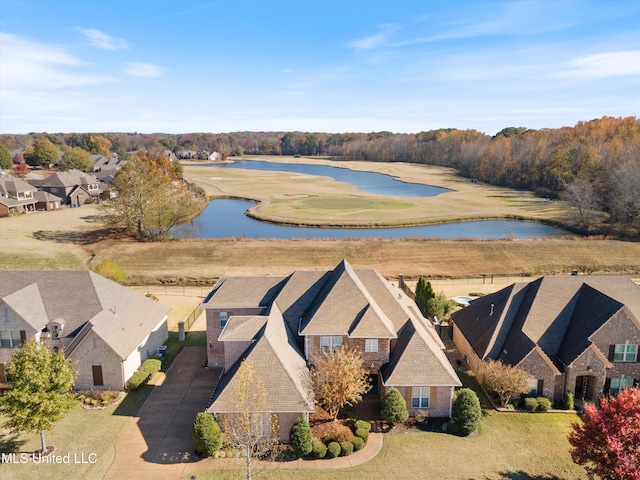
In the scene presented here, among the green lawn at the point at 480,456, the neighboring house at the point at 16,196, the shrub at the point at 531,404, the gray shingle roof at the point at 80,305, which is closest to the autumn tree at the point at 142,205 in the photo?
the neighboring house at the point at 16,196

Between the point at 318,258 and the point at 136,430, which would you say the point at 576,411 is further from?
the point at 318,258

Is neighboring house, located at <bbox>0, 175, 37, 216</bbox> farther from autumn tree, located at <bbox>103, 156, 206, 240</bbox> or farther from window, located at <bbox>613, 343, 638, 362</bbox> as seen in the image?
window, located at <bbox>613, 343, 638, 362</bbox>

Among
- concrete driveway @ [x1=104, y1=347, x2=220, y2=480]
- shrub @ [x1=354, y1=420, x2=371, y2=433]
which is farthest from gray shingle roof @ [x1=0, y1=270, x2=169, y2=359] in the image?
shrub @ [x1=354, y1=420, x2=371, y2=433]

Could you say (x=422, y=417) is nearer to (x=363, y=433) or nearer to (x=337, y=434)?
(x=363, y=433)

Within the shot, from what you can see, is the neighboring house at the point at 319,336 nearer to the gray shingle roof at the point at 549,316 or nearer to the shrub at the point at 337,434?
the shrub at the point at 337,434

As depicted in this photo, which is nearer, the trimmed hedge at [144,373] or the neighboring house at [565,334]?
the neighboring house at [565,334]
